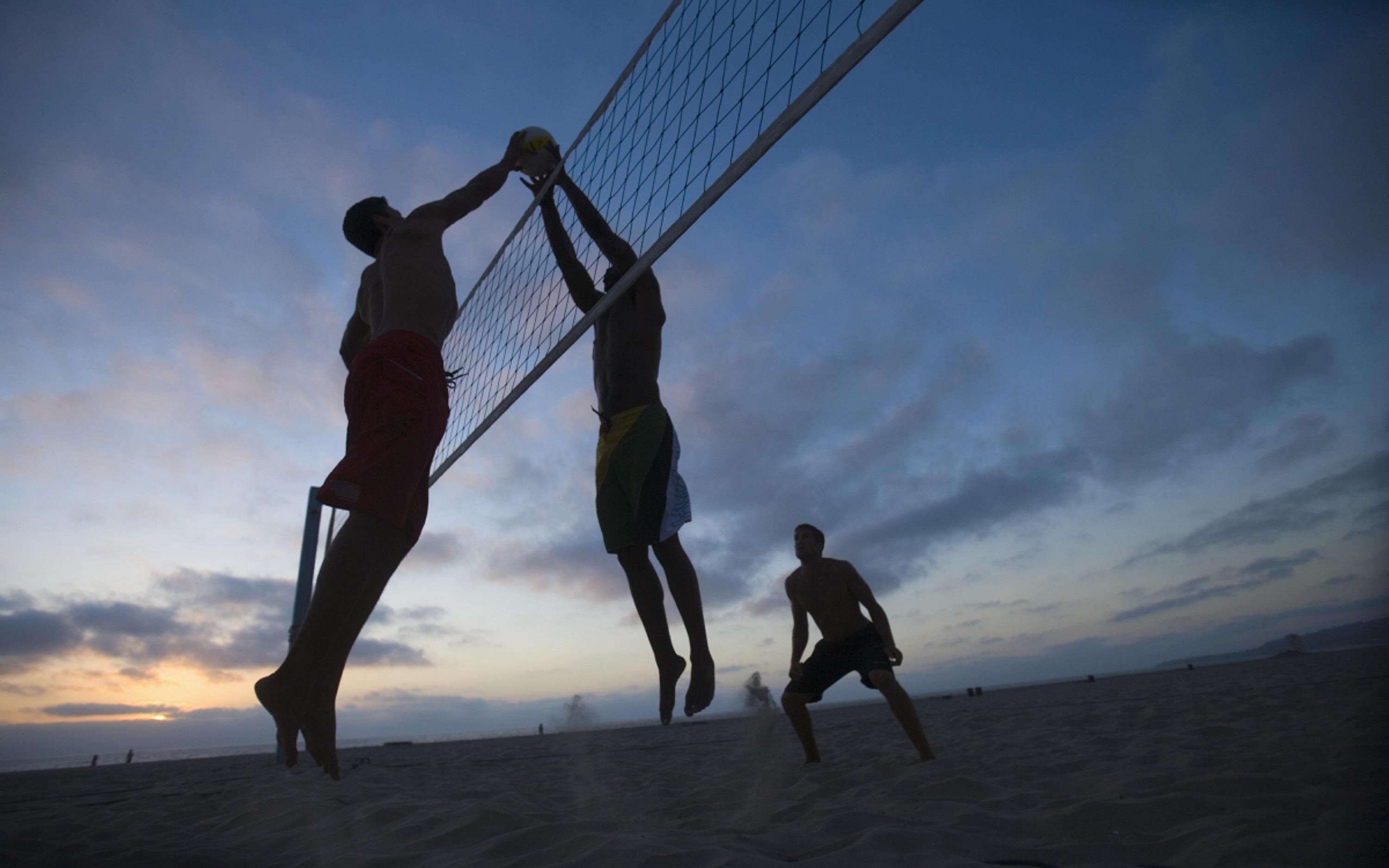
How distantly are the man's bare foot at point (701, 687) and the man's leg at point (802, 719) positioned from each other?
1630 millimetres

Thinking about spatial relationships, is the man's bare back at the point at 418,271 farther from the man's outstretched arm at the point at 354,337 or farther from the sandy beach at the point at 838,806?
the sandy beach at the point at 838,806

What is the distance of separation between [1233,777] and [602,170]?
395cm

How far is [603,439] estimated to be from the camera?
107 inches

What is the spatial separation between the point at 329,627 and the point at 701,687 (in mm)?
1365

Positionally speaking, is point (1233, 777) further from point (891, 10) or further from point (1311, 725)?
point (891, 10)

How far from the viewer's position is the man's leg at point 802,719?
157 inches

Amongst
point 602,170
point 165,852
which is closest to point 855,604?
point 602,170

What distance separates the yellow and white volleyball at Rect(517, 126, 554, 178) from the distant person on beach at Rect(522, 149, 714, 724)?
0.98 feet

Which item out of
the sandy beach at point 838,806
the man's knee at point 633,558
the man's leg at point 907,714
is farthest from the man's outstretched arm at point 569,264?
the man's leg at point 907,714

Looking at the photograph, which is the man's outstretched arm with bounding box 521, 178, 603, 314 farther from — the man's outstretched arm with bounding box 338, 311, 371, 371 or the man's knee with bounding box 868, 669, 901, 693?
the man's knee with bounding box 868, 669, 901, 693

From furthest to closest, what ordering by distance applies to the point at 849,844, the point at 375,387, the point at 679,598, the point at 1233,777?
the point at 679,598
the point at 1233,777
the point at 375,387
the point at 849,844

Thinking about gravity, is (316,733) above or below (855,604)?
below

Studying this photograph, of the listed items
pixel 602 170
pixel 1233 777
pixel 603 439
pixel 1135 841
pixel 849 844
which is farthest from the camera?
pixel 602 170

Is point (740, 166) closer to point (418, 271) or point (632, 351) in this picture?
point (632, 351)
